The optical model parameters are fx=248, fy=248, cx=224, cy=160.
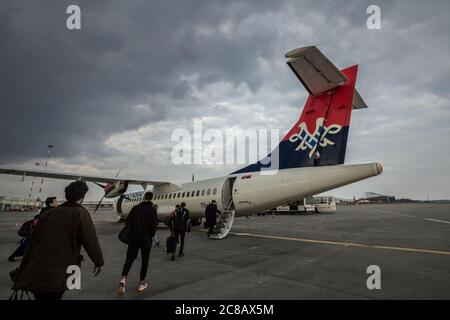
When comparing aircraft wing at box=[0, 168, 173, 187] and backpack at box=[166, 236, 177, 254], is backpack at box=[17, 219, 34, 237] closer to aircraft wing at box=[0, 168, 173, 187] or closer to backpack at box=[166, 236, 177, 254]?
backpack at box=[166, 236, 177, 254]

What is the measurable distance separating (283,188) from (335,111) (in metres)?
3.69

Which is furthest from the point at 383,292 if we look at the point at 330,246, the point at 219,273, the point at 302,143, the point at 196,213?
the point at 196,213

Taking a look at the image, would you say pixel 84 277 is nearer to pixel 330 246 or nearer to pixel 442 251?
pixel 330 246

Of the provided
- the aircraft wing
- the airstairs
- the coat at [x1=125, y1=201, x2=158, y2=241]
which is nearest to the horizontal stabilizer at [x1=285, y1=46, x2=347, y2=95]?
the coat at [x1=125, y1=201, x2=158, y2=241]

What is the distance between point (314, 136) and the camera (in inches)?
402

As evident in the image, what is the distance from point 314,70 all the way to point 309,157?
357cm

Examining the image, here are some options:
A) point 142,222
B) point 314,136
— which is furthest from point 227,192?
point 142,222

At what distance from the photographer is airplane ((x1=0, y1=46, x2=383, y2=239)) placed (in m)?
Answer: 8.34

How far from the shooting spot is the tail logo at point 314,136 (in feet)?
31.7

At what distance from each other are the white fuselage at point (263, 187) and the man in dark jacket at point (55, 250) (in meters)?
8.33

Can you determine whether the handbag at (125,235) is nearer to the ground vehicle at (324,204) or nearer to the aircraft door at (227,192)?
the aircraft door at (227,192)

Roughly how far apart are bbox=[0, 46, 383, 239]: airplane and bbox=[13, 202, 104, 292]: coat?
6.55m

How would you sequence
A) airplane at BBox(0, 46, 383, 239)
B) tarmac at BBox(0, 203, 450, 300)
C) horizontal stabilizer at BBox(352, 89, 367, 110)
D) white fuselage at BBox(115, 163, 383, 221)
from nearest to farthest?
tarmac at BBox(0, 203, 450, 300), airplane at BBox(0, 46, 383, 239), white fuselage at BBox(115, 163, 383, 221), horizontal stabilizer at BBox(352, 89, 367, 110)

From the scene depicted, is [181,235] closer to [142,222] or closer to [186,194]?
[142,222]
